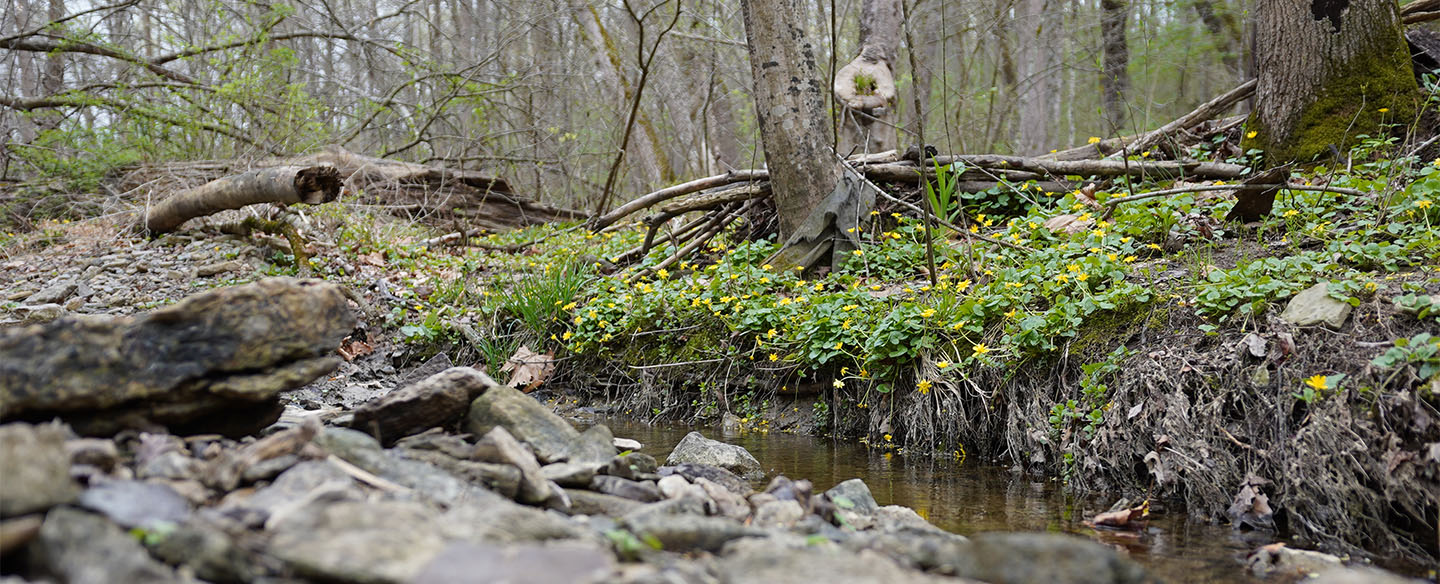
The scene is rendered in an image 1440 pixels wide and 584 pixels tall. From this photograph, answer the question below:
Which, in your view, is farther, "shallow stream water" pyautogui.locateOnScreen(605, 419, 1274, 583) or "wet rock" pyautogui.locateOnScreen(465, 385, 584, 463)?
"wet rock" pyautogui.locateOnScreen(465, 385, 584, 463)

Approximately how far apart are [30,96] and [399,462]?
1165 centimetres

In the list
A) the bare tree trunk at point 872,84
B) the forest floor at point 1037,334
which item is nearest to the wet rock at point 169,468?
the forest floor at point 1037,334

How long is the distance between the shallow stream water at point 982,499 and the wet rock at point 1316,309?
818 mm

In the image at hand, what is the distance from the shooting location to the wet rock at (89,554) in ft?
4.68

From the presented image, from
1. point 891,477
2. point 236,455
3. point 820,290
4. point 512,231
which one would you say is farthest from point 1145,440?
point 512,231

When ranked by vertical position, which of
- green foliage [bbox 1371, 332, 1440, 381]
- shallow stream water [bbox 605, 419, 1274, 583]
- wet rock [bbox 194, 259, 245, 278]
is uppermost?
wet rock [bbox 194, 259, 245, 278]

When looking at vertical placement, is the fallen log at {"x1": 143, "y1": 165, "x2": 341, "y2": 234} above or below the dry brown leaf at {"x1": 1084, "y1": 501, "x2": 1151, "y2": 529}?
above

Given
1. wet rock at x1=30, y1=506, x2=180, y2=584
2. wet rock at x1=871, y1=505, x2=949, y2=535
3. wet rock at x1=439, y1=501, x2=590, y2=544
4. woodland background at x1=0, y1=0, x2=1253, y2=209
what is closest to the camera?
wet rock at x1=30, y1=506, x2=180, y2=584

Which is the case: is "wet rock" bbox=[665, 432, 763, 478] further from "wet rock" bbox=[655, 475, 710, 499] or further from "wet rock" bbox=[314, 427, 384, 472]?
"wet rock" bbox=[314, 427, 384, 472]

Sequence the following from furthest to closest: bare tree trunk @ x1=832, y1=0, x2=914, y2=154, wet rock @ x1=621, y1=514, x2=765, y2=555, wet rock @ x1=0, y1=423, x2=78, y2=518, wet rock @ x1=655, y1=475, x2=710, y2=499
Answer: bare tree trunk @ x1=832, y1=0, x2=914, y2=154 → wet rock @ x1=655, y1=475, x2=710, y2=499 → wet rock @ x1=621, y1=514, x2=765, y2=555 → wet rock @ x1=0, y1=423, x2=78, y2=518

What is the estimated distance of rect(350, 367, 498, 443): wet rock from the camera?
2.68 meters

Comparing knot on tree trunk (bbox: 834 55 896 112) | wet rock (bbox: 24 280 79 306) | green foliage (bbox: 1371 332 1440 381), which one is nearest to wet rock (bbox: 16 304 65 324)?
wet rock (bbox: 24 280 79 306)

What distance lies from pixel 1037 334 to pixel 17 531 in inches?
136

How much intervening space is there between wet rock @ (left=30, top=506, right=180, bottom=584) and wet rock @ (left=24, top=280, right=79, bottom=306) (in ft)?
20.0
